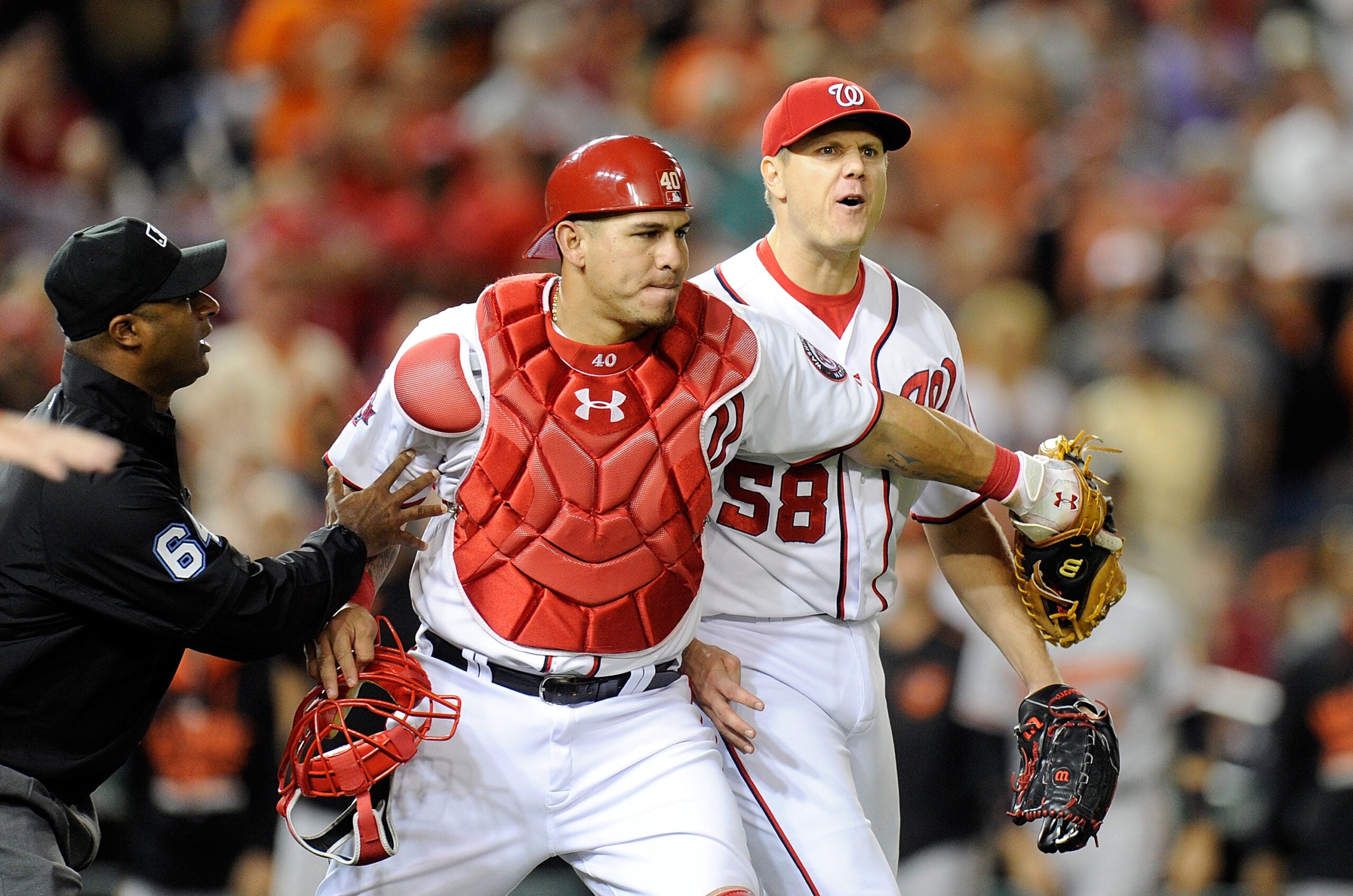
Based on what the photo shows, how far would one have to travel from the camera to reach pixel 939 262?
8984 millimetres

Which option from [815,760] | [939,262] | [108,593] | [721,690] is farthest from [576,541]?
[939,262]

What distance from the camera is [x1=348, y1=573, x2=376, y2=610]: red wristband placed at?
12.1ft

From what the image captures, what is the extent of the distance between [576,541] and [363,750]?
64 cm

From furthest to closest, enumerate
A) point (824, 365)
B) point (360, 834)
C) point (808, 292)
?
point (808, 292) → point (824, 365) → point (360, 834)

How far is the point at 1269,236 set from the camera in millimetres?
9203

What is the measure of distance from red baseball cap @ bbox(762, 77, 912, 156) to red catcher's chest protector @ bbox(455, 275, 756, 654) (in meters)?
0.76

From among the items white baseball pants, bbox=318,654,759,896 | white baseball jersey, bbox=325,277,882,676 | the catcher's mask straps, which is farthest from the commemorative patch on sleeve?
the catcher's mask straps

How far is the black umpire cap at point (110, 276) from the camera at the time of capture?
3303mm

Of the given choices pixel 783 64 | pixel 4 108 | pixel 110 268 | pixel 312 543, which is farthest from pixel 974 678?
pixel 4 108

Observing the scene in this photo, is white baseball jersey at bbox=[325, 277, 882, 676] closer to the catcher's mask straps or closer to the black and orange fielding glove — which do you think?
the catcher's mask straps

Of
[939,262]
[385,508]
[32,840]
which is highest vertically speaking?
[939,262]

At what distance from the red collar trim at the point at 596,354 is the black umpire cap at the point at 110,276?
0.78 meters

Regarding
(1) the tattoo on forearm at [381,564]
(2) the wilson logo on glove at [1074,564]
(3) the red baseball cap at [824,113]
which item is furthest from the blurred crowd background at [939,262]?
(3) the red baseball cap at [824,113]

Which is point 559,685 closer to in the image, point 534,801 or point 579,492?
point 534,801
